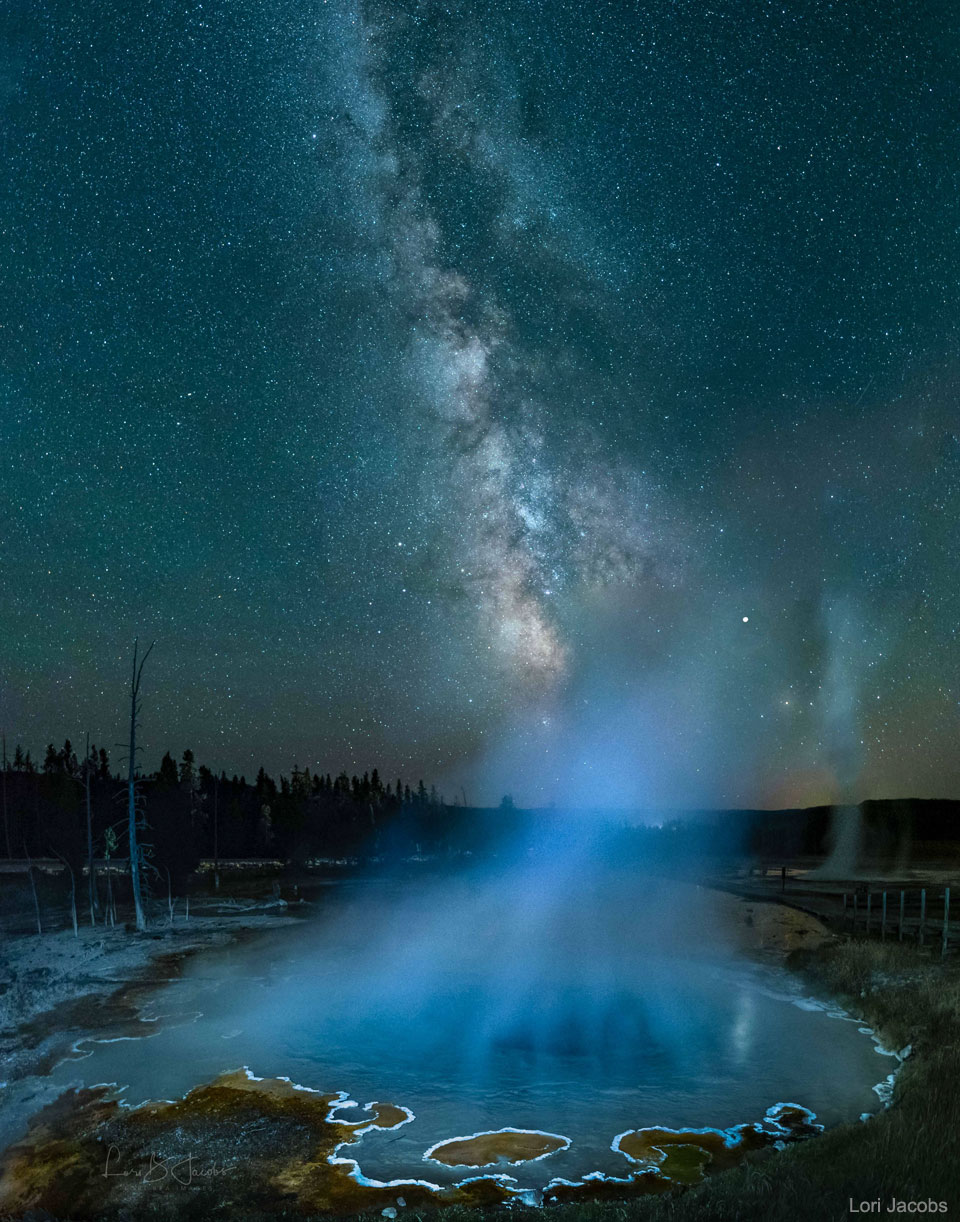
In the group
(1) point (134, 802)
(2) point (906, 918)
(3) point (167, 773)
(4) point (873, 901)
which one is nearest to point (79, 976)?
(1) point (134, 802)

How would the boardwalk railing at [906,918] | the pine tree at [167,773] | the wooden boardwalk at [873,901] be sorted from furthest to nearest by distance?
the pine tree at [167,773] → the wooden boardwalk at [873,901] → the boardwalk railing at [906,918]

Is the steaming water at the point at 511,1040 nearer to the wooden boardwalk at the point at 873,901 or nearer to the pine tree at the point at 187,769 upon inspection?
the wooden boardwalk at the point at 873,901

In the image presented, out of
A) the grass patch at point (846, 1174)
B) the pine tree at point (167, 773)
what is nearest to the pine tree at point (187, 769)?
the pine tree at point (167, 773)

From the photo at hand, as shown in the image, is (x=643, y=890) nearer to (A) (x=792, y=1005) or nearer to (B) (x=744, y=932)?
(B) (x=744, y=932)

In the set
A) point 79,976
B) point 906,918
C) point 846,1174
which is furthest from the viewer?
point 906,918

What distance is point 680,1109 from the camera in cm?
1652

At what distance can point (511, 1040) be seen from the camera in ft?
72.8

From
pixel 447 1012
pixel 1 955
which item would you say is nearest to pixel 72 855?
pixel 1 955
